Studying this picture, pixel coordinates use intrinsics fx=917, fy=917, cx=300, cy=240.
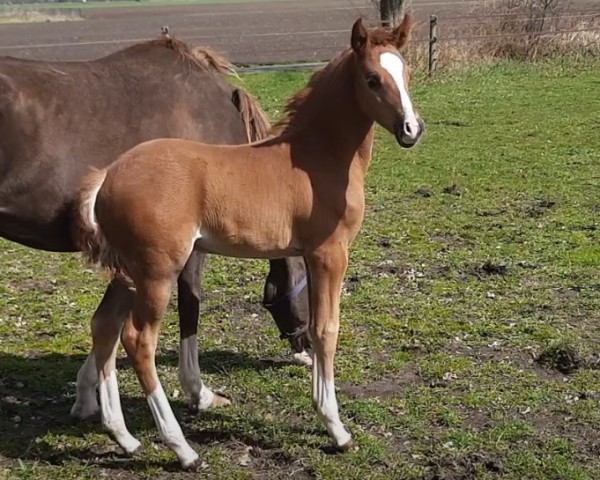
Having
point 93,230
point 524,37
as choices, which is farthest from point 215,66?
point 524,37

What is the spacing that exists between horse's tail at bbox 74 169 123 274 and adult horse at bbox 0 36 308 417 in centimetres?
41

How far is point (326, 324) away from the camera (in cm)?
392

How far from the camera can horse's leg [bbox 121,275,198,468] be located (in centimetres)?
365

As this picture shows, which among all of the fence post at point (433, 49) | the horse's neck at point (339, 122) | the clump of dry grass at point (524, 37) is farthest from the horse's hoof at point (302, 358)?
the clump of dry grass at point (524, 37)

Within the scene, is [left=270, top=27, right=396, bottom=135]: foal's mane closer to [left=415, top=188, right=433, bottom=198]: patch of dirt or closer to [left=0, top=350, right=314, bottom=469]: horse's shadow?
[left=0, top=350, right=314, bottom=469]: horse's shadow

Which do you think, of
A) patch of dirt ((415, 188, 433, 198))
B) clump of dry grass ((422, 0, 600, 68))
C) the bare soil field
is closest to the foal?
patch of dirt ((415, 188, 433, 198))

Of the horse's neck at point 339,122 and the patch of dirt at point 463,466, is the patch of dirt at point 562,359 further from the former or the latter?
the horse's neck at point 339,122

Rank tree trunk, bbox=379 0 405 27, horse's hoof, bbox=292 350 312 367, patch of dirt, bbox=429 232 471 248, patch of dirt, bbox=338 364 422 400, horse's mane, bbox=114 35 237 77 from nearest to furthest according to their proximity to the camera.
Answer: patch of dirt, bbox=338 364 422 400
horse's mane, bbox=114 35 237 77
horse's hoof, bbox=292 350 312 367
patch of dirt, bbox=429 232 471 248
tree trunk, bbox=379 0 405 27

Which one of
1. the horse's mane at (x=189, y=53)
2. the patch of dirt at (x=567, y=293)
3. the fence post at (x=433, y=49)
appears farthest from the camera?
the fence post at (x=433, y=49)

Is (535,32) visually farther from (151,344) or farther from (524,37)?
(151,344)

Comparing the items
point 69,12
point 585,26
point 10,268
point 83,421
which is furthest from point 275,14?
point 83,421

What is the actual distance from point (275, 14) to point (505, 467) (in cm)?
3740

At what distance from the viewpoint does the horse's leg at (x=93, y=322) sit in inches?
162

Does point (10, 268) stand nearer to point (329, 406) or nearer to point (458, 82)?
point (329, 406)
